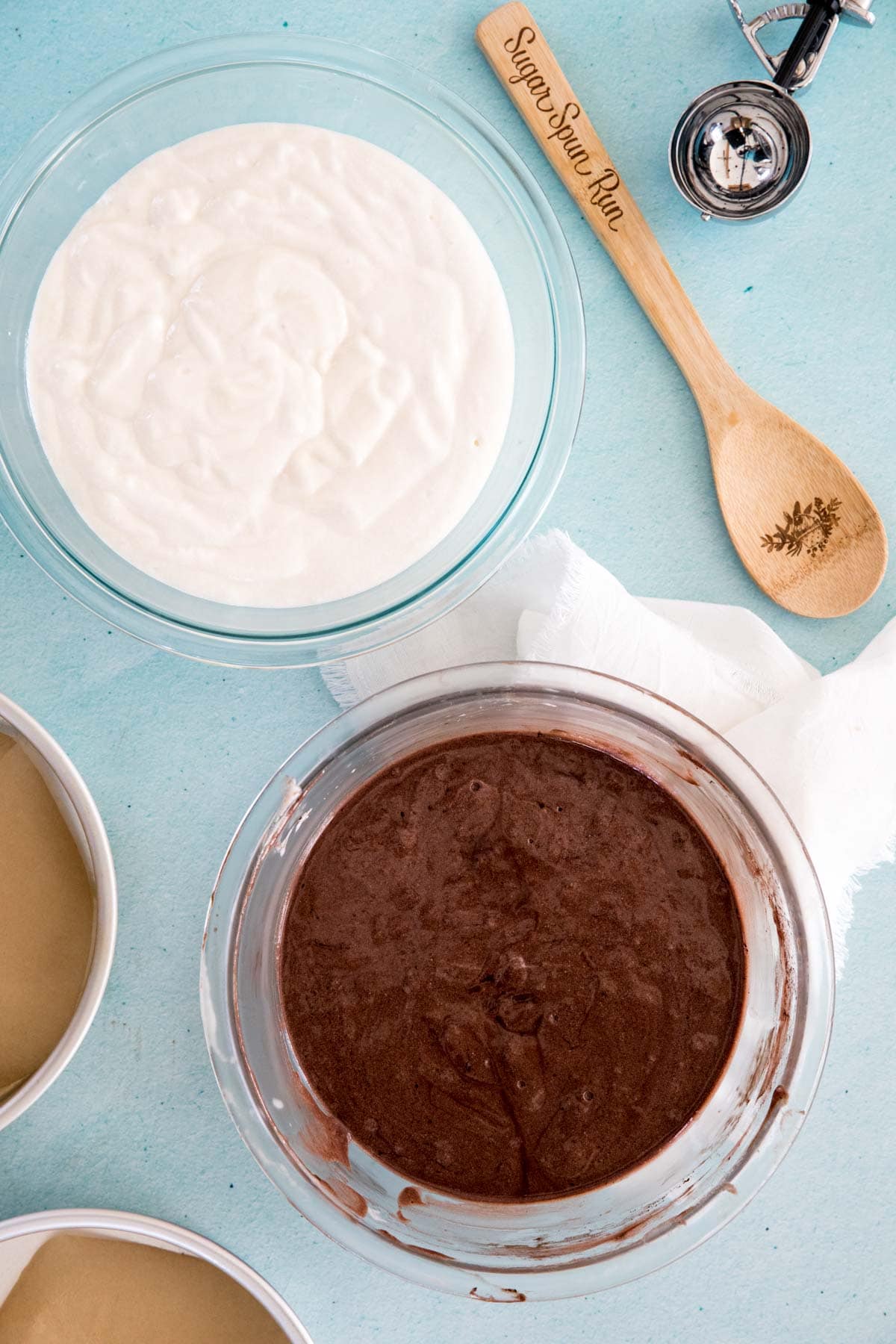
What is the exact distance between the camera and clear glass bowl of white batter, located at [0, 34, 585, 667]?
115 centimetres

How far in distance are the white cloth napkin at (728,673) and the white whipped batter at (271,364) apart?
0.13 m

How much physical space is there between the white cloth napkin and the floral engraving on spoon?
0.10m

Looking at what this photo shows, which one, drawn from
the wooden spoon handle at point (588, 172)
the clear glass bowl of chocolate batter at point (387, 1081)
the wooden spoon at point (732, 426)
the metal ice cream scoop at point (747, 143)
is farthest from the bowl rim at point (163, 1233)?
the metal ice cream scoop at point (747, 143)

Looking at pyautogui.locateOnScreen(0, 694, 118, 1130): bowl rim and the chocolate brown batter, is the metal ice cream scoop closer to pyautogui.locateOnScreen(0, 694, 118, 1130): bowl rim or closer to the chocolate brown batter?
the chocolate brown batter

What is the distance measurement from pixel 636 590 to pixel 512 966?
0.47 m

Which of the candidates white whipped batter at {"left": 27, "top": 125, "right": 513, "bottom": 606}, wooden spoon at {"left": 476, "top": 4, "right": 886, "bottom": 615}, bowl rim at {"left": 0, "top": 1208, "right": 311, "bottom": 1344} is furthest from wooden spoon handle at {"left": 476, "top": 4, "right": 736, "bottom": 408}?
bowl rim at {"left": 0, "top": 1208, "right": 311, "bottom": 1344}

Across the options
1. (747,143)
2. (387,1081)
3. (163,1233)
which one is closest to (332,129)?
(747,143)

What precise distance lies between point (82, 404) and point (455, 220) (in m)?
0.45

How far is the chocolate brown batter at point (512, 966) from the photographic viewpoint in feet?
3.51

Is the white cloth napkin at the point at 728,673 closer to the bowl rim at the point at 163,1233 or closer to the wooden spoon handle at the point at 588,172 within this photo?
the wooden spoon handle at the point at 588,172

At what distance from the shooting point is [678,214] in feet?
4.06

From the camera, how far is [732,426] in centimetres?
122

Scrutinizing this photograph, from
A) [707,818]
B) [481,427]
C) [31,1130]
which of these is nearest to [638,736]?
[707,818]

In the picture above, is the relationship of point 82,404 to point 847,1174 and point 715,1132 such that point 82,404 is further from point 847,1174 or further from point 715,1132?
point 847,1174
